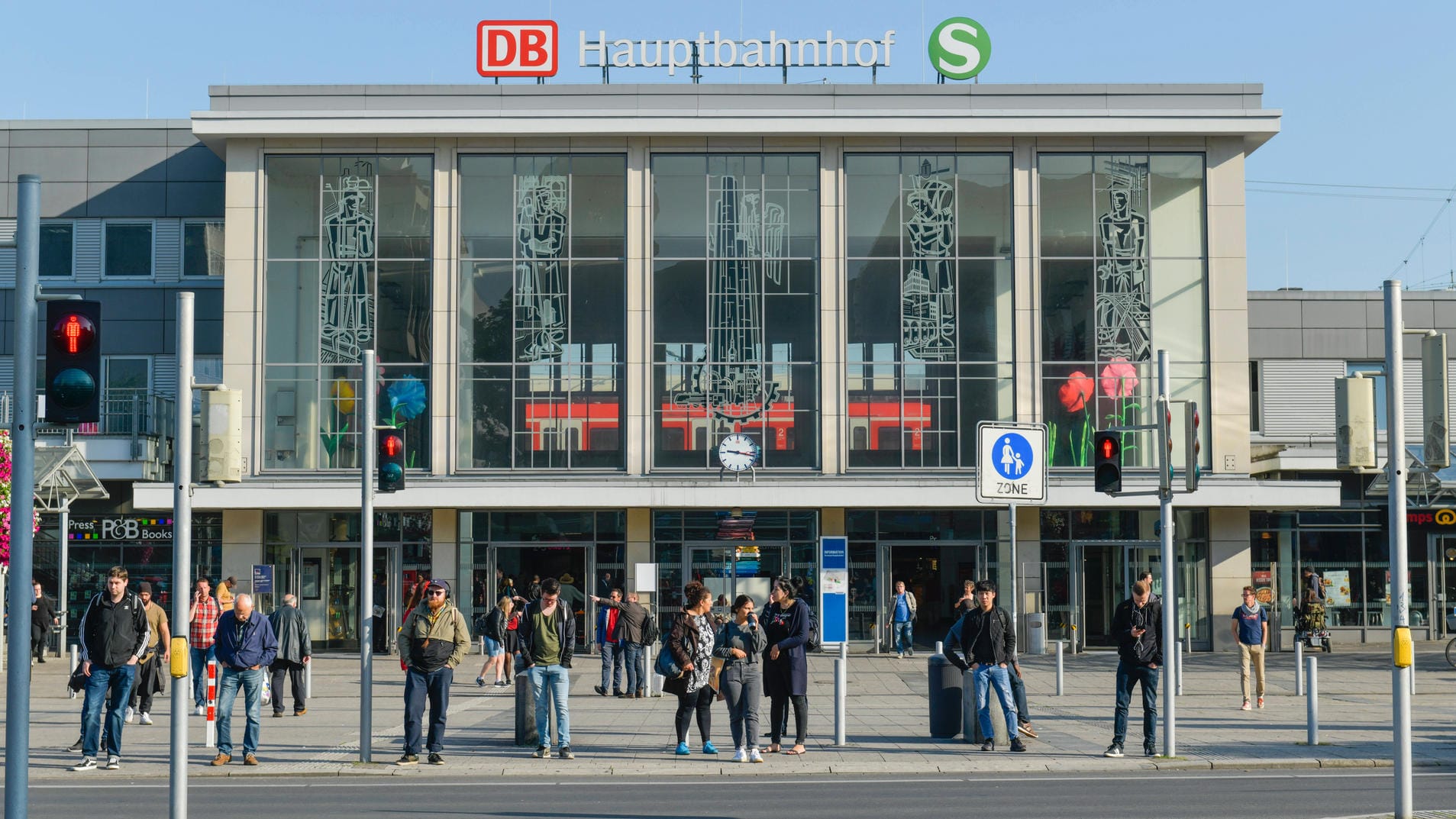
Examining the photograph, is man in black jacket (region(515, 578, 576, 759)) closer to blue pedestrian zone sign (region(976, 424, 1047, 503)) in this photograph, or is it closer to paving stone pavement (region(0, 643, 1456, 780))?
paving stone pavement (region(0, 643, 1456, 780))

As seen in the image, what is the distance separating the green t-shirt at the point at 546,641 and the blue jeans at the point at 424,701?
94cm

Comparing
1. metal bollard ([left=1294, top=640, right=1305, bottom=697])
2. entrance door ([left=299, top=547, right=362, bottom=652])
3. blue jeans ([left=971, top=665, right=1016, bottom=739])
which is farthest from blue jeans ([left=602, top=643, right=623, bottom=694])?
entrance door ([left=299, top=547, right=362, bottom=652])

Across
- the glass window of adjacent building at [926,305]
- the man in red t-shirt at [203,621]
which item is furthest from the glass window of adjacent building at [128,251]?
the man in red t-shirt at [203,621]

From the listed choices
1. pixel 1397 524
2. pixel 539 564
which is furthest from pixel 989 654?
pixel 539 564

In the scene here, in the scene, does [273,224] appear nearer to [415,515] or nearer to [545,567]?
[415,515]

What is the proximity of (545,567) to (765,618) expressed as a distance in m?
17.1

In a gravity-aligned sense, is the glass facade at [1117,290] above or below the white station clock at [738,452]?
above

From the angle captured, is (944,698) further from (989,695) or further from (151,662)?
(151,662)

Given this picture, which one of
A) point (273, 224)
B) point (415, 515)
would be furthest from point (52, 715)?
point (273, 224)

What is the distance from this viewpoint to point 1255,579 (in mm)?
36125

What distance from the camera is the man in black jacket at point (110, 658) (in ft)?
49.9

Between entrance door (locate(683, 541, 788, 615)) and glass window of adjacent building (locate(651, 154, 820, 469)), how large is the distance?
189 cm

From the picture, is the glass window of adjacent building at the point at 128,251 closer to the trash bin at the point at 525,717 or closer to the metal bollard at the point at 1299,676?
the trash bin at the point at 525,717

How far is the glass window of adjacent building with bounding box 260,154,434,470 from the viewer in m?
33.1
